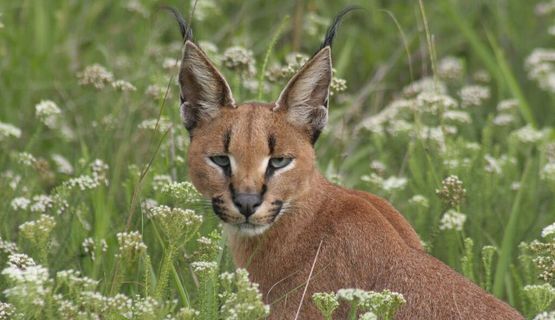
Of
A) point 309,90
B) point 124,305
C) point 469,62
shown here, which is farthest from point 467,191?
point 469,62

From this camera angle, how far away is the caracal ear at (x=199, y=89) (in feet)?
22.1

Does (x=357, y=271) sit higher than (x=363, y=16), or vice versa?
(x=363, y=16)

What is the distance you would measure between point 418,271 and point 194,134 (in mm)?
1484

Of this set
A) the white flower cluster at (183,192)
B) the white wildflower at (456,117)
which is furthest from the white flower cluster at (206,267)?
the white wildflower at (456,117)

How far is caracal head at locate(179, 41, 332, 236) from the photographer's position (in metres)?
6.39

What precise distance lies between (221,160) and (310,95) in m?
0.64

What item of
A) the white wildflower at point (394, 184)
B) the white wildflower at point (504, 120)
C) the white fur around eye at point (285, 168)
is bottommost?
the white fur around eye at point (285, 168)

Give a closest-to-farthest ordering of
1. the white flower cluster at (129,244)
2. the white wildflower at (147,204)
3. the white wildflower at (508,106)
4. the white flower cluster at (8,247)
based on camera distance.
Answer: the white flower cluster at (129,244), the white flower cluster at (8,247), the white wildflower at (147,204), the white wildflower at (508,106)

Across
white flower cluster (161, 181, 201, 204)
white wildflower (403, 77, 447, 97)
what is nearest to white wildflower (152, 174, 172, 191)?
white flower cluster (161, 181, 201, 204)

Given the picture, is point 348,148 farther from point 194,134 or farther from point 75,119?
point 194,134

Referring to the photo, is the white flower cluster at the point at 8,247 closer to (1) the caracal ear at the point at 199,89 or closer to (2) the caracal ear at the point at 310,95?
(1) the caracal ear at the point at 199,89

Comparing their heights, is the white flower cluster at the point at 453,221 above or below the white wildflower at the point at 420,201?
below

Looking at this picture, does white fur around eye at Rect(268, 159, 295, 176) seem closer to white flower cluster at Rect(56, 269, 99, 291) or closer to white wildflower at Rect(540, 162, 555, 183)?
white flower cluster at Rect(56, 269, 99, 291)

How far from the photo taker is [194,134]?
6.92 metres
